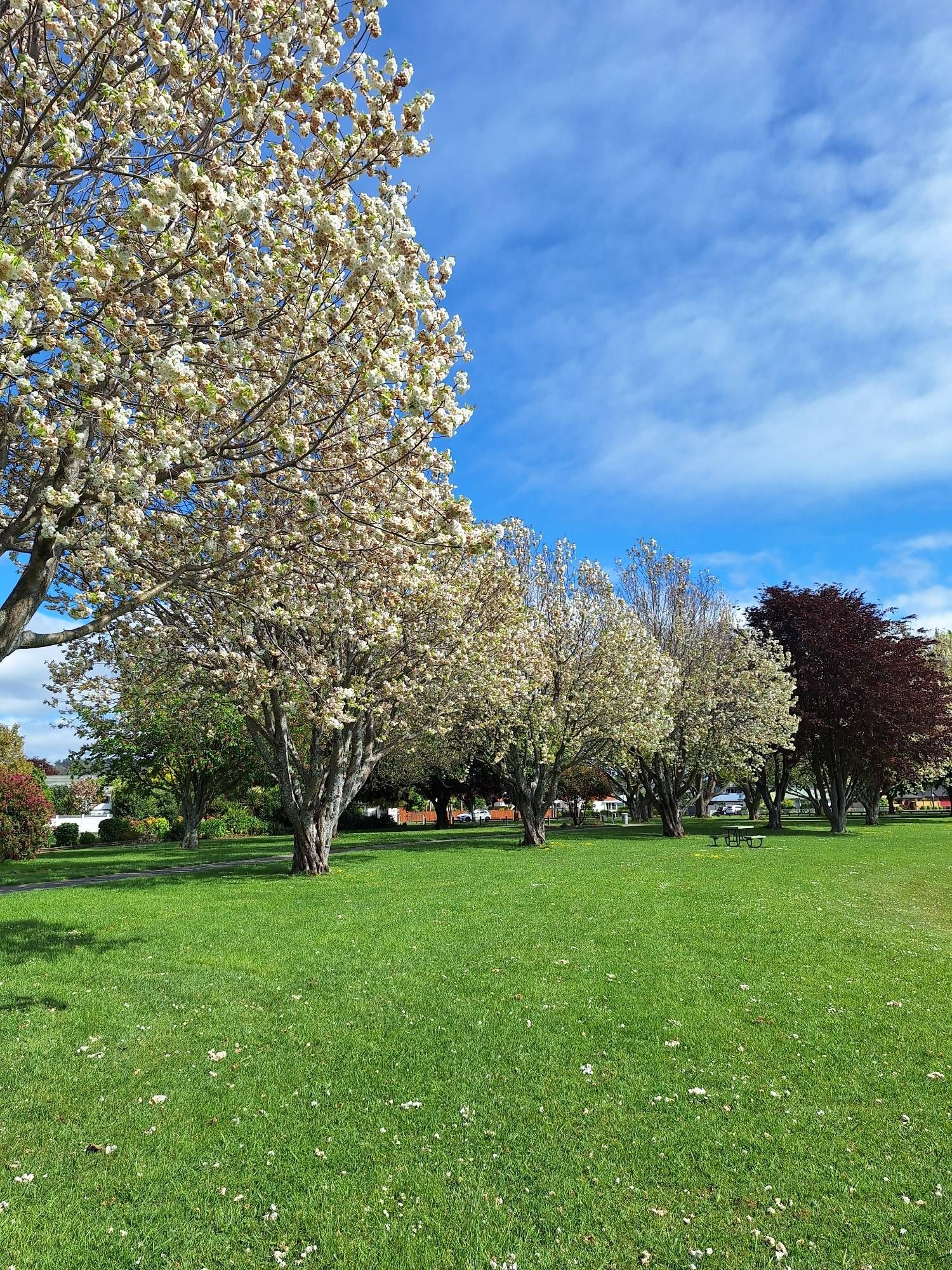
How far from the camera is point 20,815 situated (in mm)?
28406

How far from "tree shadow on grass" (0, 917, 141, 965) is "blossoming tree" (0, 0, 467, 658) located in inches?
232

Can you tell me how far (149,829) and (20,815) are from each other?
691 inches

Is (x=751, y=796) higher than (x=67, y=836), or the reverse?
(x=751, y=796)

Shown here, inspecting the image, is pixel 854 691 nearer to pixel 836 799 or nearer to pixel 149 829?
pixel 836 799

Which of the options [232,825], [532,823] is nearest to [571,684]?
[532,823]

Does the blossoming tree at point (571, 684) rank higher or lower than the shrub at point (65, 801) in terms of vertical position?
higher

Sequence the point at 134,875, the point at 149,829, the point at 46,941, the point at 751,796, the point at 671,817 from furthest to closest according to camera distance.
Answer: the point at 751,796, the point at 149,829, the point at 671,817, the point at 134,875, the point at 46,941

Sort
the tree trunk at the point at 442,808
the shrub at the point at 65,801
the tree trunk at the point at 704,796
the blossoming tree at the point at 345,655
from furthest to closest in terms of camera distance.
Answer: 1. the shrub at the point at 65,801
2. the tree trunk at the point at 704,796
3. the tree trunk at the point at 442,808
4. the blossoming tree at the point at 345,655

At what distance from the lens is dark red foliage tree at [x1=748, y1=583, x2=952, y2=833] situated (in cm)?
4144

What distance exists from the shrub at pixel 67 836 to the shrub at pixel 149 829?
316 centimetres

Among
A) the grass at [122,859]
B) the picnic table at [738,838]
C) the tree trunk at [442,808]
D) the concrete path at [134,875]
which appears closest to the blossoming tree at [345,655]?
the concrete path at [134,875]

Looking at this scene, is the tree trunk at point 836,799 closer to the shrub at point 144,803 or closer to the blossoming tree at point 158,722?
the blossoming tree at point 158,722

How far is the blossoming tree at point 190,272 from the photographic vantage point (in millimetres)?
6496

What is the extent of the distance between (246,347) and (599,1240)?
8.35m
